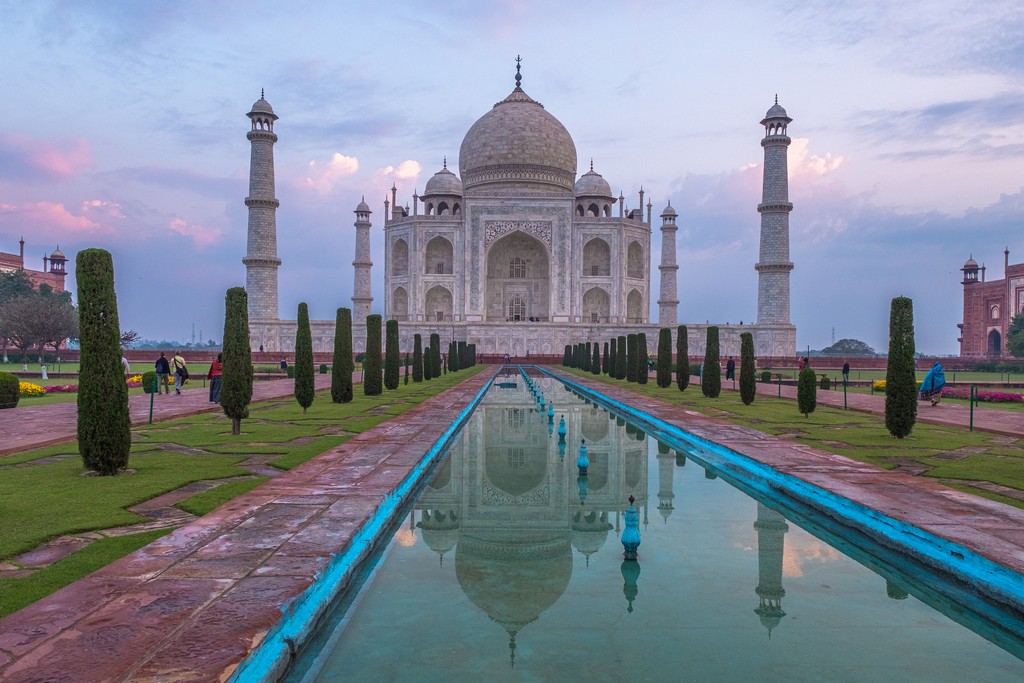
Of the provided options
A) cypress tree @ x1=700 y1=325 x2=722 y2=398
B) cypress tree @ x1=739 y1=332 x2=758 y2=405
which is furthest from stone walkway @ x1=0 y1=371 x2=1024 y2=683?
cypress tree @ x1=700 y1=325 x2=722 y2=398

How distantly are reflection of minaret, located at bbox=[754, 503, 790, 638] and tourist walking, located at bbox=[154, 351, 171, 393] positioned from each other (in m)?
11.9

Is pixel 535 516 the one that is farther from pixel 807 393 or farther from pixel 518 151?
pixel 518 151

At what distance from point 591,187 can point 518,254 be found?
640cm

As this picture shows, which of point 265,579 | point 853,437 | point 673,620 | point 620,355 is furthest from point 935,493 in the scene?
point 620,355

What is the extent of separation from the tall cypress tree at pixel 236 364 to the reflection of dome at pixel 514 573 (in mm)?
4433

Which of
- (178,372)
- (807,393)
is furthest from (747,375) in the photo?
(178,372)

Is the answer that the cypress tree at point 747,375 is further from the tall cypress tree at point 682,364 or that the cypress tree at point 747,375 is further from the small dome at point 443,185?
the small dome at point 443,185

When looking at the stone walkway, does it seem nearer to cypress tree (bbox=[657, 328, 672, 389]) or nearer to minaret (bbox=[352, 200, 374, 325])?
cypress tree (bbox=[657, 328, 672, 389])

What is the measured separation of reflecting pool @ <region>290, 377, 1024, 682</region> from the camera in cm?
275

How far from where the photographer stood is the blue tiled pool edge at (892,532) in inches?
131

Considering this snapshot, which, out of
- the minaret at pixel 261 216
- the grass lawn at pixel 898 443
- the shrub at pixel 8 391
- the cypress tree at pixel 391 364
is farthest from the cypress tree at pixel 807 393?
Answer: the minaret at pixel 261 216

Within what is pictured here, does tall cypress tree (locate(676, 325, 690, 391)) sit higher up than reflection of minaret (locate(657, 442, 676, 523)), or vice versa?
tall cypress tree (locate(676, 325, 690, 391))

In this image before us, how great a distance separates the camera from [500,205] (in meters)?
39.3

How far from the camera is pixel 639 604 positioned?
3398 mm
